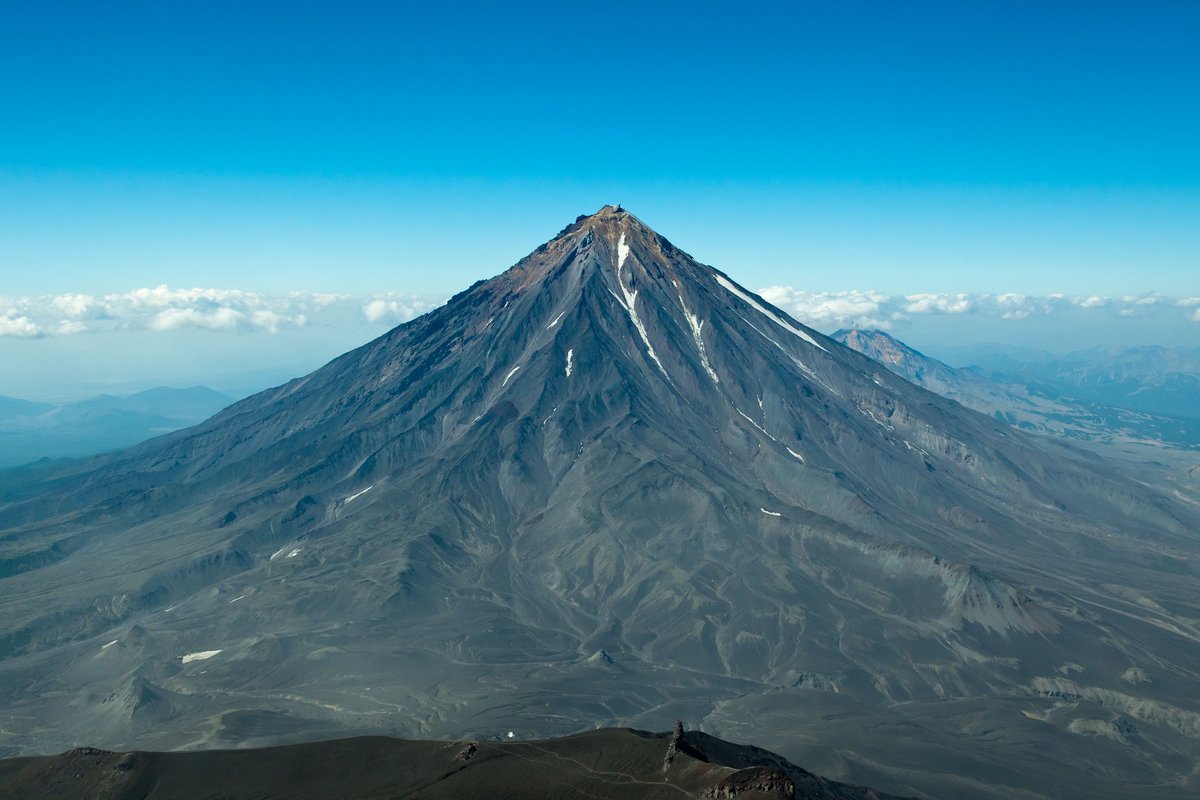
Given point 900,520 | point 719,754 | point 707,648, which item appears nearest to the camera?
point 719,754

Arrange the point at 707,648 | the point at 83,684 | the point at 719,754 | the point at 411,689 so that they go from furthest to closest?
the point at 707,648 → the point at 83,684 → the point at 411,689 → the point at 719,754

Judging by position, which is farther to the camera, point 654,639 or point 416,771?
point 654,639

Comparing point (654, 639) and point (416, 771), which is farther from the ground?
point (416, 771)

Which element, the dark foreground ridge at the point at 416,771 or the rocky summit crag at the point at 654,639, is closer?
the dark foreground ridge at the point at 416,771

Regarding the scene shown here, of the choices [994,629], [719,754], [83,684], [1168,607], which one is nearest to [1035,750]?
[994,629]

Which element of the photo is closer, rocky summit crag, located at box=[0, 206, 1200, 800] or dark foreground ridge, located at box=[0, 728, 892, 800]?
dark foreground ridge, located at box=[0, 728, 892, 800]

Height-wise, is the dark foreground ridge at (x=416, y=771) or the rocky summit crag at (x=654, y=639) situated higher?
the dark foreground ridge at (x=416, y=771)

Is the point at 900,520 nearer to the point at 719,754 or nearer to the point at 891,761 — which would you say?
the point at 891,761

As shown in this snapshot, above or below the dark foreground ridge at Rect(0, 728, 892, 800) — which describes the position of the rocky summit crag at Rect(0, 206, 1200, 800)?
below
